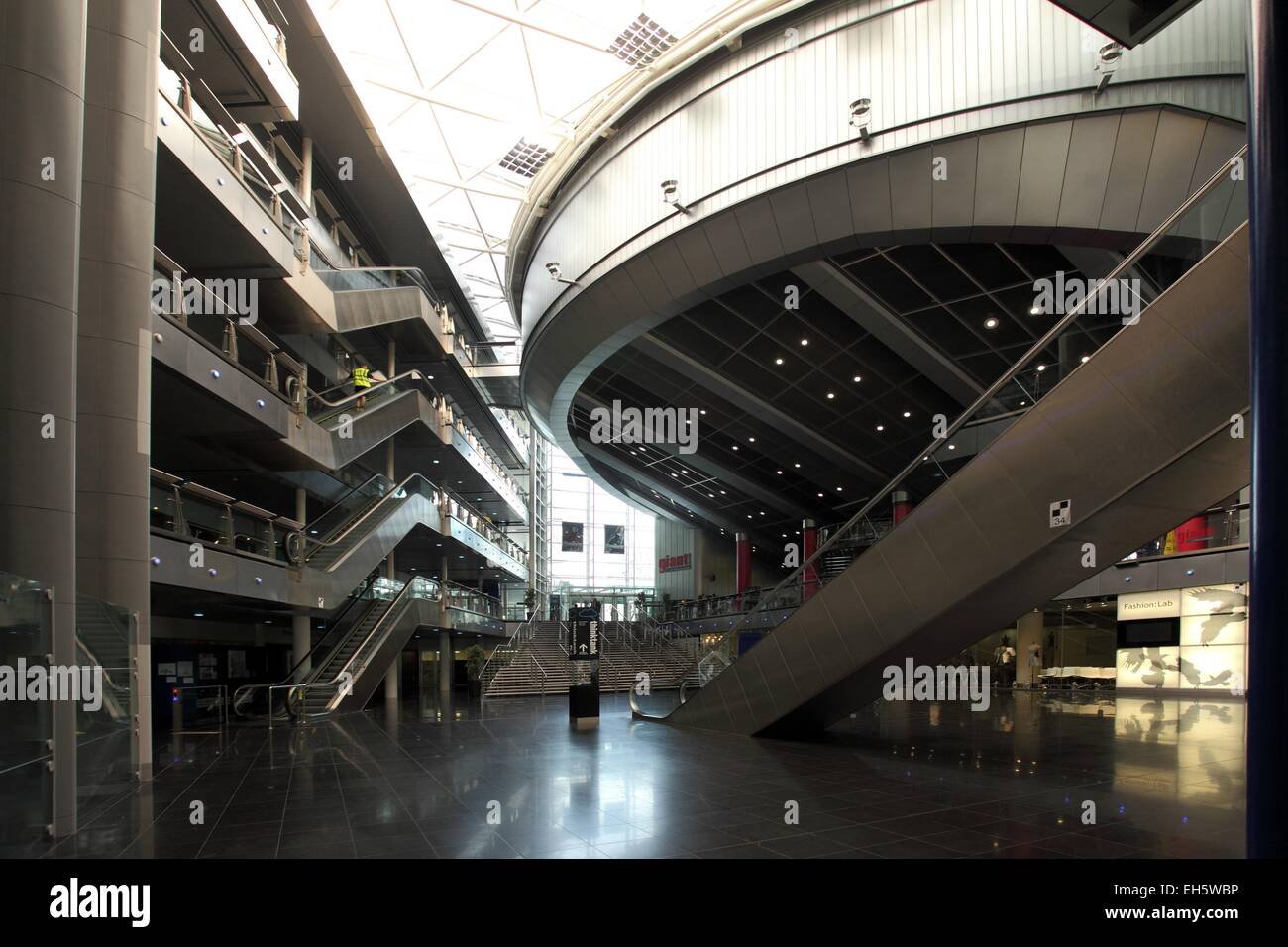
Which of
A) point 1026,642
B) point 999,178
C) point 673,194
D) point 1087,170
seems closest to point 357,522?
point 673,194

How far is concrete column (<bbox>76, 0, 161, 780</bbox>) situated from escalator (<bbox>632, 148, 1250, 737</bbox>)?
9556 millimetres

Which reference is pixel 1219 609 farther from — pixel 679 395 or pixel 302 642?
pixel 302 642

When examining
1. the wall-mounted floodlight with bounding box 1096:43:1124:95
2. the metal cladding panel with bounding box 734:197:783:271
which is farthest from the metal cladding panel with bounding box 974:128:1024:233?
the metal cladding panel with bounding box 734:197:783:271

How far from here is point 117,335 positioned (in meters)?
11.2

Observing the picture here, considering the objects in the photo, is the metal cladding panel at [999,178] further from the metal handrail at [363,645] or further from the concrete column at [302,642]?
the concrete column at [302,642]

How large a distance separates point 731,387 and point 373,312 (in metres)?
11.0

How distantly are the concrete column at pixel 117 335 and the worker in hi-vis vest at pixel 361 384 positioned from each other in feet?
37.8

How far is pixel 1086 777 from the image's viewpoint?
9.67 m

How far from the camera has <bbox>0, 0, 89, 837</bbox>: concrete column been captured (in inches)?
289

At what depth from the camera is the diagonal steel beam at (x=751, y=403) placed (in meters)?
23.4

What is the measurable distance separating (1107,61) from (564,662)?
27.1 m
